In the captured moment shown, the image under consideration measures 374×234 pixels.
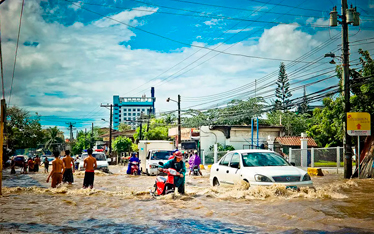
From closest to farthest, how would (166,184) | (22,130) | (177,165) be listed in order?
1. (177,165)
2. (166,184)
3. (22,130)

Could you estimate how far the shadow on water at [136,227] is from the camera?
698cm

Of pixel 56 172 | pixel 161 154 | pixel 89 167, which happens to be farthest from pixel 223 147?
pixel 89 167

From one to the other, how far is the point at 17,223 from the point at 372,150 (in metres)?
15.8

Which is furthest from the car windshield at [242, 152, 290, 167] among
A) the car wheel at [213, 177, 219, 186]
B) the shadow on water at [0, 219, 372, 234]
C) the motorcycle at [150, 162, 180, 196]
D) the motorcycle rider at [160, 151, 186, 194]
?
the shadow on water at [0, 219, 372, 234]

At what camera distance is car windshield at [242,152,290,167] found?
37.9ft

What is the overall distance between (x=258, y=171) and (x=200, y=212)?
8.38 feet

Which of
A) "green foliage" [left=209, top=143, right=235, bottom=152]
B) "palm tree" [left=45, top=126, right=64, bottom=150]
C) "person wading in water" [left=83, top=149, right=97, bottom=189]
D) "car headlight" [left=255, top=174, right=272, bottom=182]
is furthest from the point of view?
"palm tree" [left=45, top=126, right=64, bottom=150]

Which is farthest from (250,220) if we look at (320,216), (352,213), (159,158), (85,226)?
(159,158)

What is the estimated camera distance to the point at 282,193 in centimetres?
1013

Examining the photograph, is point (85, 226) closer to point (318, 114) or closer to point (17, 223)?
point (17, 223)

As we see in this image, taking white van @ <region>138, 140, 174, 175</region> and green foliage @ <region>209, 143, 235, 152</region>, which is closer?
white van @ <region>138, 140, 174, 175</region>

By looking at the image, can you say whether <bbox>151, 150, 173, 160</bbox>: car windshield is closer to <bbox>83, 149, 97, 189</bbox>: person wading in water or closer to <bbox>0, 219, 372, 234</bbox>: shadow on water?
<bbox>83, 149, 97, 189</bbox>: person wading in water

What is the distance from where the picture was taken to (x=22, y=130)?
53219 millimetres

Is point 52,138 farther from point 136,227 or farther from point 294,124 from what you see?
point 136,227
